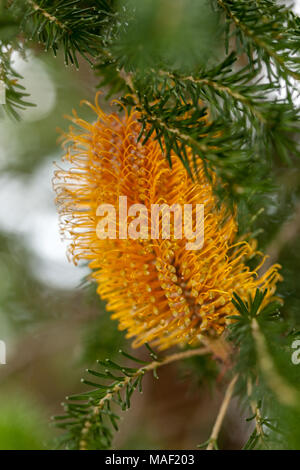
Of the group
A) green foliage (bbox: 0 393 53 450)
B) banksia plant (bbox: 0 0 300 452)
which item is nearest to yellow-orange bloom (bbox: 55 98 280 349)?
banksia plant (bbox: 0 0 300 452)

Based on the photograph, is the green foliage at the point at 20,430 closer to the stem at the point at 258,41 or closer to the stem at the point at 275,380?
the stem at the point at 275,380

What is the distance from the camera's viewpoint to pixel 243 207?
0.88 ft

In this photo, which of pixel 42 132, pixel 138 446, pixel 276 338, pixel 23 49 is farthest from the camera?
pixel 42 132

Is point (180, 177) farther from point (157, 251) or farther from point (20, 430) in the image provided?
point (20, 430)

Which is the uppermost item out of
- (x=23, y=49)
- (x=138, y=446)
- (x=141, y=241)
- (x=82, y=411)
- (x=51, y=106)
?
(x=51, y=106)

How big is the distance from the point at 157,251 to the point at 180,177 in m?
0.05

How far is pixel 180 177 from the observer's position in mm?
291

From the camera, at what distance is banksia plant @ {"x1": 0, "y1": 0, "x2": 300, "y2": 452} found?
7.9 inches

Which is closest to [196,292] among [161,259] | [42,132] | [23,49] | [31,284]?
[161,259]

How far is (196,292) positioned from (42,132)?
0.59 meters

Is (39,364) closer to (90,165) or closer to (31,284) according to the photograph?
(31,284)

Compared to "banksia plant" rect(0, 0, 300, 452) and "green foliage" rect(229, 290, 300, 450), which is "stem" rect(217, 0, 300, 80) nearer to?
"banksia plant" rect(0, 0, 300, 452)

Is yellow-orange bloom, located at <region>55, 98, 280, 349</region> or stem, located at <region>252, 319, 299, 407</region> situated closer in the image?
stem, located at <region>252, 319, 299, 407</region>

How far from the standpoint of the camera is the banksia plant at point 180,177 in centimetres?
20
